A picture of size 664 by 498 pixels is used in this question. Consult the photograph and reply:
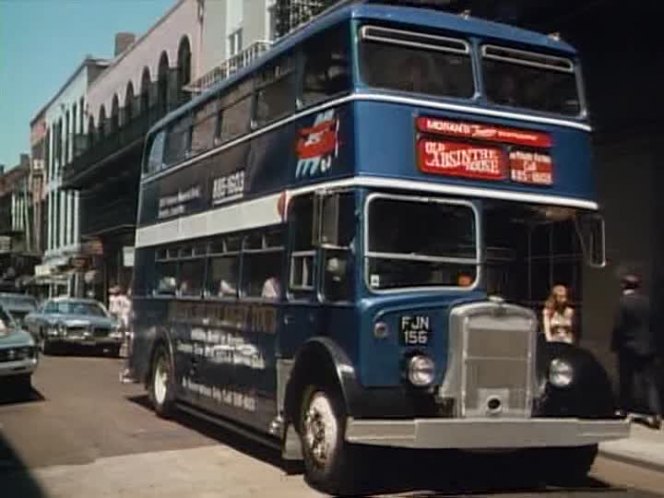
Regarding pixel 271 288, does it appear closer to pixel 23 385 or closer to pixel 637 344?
pixel 637 344

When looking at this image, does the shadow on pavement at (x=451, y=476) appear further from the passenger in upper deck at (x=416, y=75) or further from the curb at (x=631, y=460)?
the passenger in upper deck at (x=416, y=75)

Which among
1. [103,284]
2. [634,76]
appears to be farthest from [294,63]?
[103,284]

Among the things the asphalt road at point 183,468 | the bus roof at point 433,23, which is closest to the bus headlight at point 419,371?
the asphalt road at point 183,468

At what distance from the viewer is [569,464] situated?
34.3ft

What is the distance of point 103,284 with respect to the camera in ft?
162

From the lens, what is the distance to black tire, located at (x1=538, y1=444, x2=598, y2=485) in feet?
33.9

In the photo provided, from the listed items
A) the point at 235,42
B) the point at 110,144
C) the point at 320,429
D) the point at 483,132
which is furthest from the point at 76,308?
the point at 483,132

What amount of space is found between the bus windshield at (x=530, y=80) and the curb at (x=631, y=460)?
3.69m

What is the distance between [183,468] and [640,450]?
16.3 feet

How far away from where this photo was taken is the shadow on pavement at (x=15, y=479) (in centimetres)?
966

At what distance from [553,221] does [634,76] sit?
640 centimetres

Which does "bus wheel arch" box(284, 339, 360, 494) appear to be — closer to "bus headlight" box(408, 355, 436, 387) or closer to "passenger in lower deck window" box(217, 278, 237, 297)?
"bus headlight" box(408, 355, 436, 387)

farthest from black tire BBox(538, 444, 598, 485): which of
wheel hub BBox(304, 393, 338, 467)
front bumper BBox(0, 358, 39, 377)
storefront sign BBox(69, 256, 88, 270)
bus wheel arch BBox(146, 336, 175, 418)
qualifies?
storefront sign BBox(69, 256, 88, 270)

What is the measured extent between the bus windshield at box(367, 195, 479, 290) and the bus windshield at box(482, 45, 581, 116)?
50.9 inches
